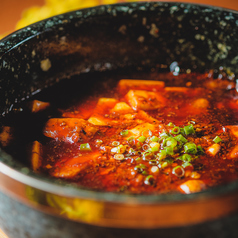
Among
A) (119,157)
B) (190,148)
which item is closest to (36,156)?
(119,157)

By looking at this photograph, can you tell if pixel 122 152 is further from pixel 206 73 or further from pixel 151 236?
pixel 206 73

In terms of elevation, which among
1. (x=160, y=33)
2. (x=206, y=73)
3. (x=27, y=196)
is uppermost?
(x=160, y=33)

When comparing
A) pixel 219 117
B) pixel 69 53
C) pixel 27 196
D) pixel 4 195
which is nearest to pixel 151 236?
pixel 27 196

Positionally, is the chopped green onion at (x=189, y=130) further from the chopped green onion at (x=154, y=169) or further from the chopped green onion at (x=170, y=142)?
the chopped green onion at (x=154, y=169)

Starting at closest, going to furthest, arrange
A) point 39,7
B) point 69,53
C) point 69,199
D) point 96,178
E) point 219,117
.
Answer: point 69,199 < point 96,178 < point 219,117 < point 69,53 < point 39,7

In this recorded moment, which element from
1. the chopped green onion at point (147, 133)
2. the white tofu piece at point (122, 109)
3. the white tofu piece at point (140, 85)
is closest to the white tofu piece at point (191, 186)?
the chopped green onion at point (147, 133)

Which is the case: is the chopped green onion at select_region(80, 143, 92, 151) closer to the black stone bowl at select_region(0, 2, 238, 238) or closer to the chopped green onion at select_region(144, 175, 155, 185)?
the chopped green onion at select_region(144, 175, 155, 185)
